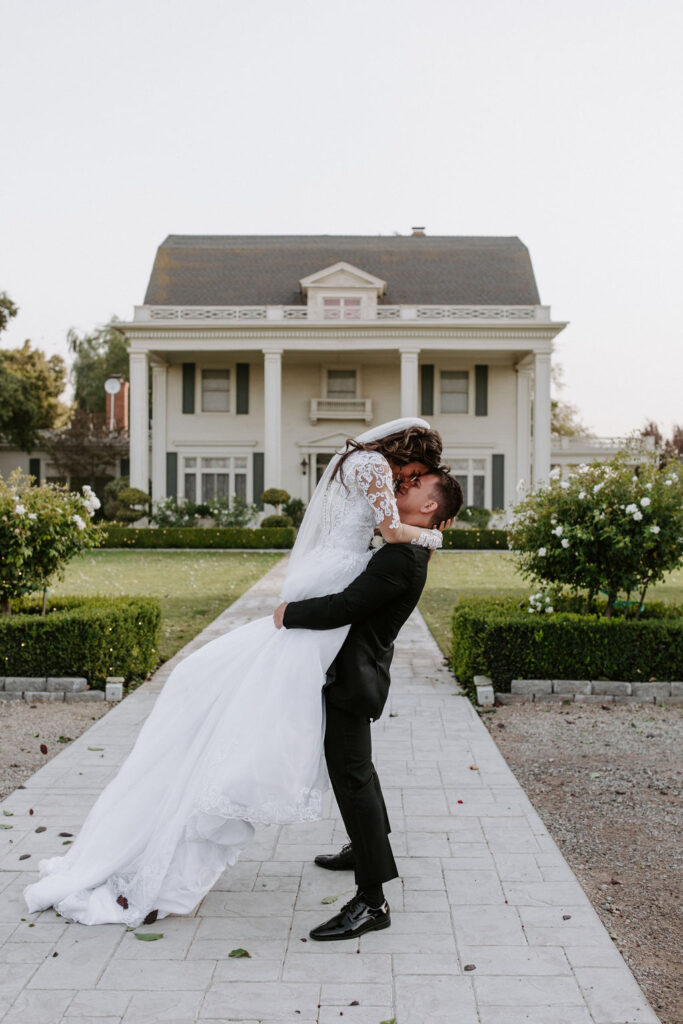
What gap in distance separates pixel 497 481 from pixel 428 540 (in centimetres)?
2776

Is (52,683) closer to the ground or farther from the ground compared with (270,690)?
closer to the ground

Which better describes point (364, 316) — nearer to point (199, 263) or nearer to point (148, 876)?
point (199, 263)

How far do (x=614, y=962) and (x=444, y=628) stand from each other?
25.4 ft

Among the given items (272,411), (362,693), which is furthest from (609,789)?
(272,411)

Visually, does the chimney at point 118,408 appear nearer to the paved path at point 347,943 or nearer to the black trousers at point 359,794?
the paved path at point 347,943

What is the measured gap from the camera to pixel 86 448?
1356 inches

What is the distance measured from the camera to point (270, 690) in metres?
3.31

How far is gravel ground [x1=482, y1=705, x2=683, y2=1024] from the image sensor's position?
335cm

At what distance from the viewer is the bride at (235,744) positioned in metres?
3.25

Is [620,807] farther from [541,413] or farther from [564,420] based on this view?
[564,420]

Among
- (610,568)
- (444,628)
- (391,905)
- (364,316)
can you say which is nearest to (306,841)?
(391,905)

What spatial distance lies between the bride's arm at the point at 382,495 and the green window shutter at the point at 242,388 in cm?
2823

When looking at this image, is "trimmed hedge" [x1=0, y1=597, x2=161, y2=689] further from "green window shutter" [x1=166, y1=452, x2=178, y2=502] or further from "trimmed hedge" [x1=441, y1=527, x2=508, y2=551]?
"green window shutter" [x1=166, y1=452, x2=178, y2=502]

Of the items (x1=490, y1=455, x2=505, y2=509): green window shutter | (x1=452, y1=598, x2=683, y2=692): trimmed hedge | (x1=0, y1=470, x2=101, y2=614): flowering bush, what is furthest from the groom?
(x1=490, y1=455, x2=505, y2=509): green window shutter
